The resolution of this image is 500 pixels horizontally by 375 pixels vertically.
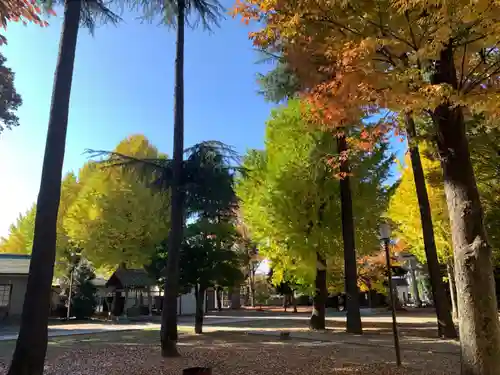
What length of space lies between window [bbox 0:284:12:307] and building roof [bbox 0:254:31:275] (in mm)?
1005

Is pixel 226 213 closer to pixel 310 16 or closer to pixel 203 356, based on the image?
pixel 203 356

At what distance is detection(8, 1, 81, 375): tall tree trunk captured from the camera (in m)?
5.72

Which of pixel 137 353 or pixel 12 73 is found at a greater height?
pixel 12 73

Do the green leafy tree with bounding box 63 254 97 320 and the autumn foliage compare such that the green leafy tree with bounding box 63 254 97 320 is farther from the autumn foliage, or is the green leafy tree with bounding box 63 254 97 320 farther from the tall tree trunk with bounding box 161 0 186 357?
the autumn foliage

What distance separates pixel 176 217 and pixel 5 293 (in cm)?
1775

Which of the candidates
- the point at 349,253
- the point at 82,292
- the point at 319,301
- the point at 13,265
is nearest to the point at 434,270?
the point at 349,253

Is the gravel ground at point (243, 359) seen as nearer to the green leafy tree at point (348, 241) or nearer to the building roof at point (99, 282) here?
the green leafy tree at point (348, 241)

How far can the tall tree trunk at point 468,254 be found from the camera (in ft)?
15.7

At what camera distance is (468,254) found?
498 cm

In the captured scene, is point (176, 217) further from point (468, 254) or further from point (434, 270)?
point (434, 270)

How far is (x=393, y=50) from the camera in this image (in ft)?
18.8

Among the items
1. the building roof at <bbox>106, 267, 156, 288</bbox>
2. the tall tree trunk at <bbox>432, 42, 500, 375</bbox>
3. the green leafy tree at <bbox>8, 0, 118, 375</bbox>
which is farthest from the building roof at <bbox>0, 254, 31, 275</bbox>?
the tall tree trunk at <bbox>432, 42, 500, 375</bbox>

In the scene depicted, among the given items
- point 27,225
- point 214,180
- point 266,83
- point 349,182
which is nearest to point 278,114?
point 266,83

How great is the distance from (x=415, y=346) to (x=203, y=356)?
17.4ft
